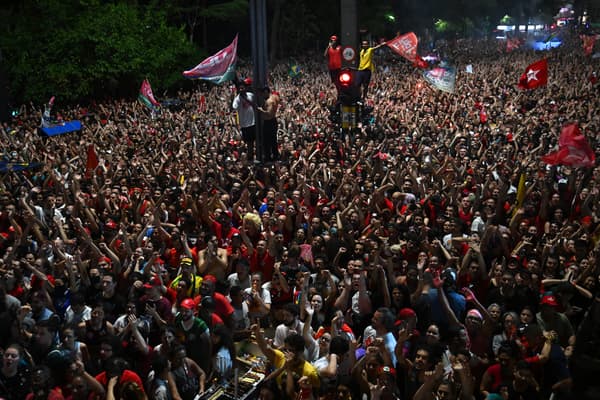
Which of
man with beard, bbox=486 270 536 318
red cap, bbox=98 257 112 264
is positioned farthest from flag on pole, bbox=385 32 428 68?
red cap, bbox=98 257 112 264

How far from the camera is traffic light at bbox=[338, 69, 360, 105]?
13078 mm

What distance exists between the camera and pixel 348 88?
13211 millimetres

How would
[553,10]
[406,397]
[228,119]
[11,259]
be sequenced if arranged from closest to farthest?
[406,397]
[11,259]
[228,119]
[553,10]

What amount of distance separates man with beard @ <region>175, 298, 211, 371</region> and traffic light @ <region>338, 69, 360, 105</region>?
8.28 metres

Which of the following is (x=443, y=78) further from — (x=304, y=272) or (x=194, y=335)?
(x=194, y=335)

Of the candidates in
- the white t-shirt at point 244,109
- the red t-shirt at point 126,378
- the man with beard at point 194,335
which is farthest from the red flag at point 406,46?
the red t-shirt at point 126,378

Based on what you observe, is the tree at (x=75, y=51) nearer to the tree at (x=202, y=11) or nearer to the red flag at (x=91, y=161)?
the tree at (x=202, y=11)

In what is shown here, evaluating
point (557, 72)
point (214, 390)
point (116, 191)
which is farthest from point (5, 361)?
point (557, 72)

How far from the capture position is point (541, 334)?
5227mm

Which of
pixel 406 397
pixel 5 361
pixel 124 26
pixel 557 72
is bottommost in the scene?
pixel 406 397

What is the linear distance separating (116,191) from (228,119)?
A: 26.0 feet

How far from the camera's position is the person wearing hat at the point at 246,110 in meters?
12.2

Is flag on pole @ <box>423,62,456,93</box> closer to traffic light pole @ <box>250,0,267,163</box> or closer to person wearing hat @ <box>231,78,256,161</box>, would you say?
person wearing hat @ <box>231,78,256,161</box>

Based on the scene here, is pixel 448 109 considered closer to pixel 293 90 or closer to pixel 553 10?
pixel 293 90
